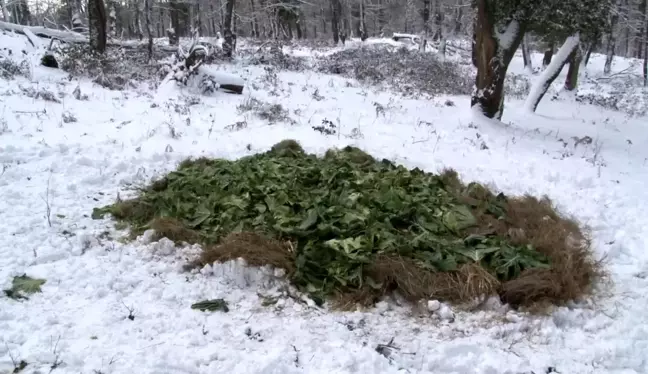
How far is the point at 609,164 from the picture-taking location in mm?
8219

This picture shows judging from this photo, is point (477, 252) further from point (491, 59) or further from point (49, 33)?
point (49, 33)

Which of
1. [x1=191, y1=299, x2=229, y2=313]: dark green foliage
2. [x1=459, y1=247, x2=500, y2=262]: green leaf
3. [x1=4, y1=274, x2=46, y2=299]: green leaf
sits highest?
[x1=459, y1=247, x2=500, y2=262]: green leaf

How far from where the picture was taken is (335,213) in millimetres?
4617

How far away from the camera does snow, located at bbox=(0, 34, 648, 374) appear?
305 cm

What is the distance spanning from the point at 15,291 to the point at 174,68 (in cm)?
795

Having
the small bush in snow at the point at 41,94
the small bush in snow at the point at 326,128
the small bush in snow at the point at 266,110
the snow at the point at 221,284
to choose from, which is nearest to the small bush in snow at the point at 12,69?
the small bush in snow at the point at 41,94

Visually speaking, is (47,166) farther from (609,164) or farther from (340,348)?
(609,164)

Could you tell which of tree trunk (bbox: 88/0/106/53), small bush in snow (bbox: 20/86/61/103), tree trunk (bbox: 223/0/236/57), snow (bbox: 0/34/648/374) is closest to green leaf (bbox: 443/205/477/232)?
snow (bbox: 0/34/648/374)

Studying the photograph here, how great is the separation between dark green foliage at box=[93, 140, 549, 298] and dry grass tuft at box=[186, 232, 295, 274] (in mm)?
113

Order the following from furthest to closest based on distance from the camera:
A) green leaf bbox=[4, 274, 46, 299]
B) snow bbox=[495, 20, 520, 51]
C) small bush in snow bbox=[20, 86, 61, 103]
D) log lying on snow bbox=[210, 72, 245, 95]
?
log lying on snow bbox=[210, 72, 245, 95] < snow bbox=[495, 20, 520, 51] < small bush in snow bbox=[20, 86, 61, 103] < green leaf bbox=[4, 274, 46, 299]

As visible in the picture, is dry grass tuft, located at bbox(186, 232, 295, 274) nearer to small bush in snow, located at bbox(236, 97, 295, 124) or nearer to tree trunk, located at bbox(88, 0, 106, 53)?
small bush in snow, located at bbox(236, 97, 295, 124)

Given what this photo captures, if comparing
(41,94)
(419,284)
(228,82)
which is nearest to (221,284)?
(419,284)

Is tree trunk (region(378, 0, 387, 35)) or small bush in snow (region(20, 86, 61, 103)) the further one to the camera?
tree trunk (region(378, 0, 387, 35))

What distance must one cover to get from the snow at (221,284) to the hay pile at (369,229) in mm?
192
